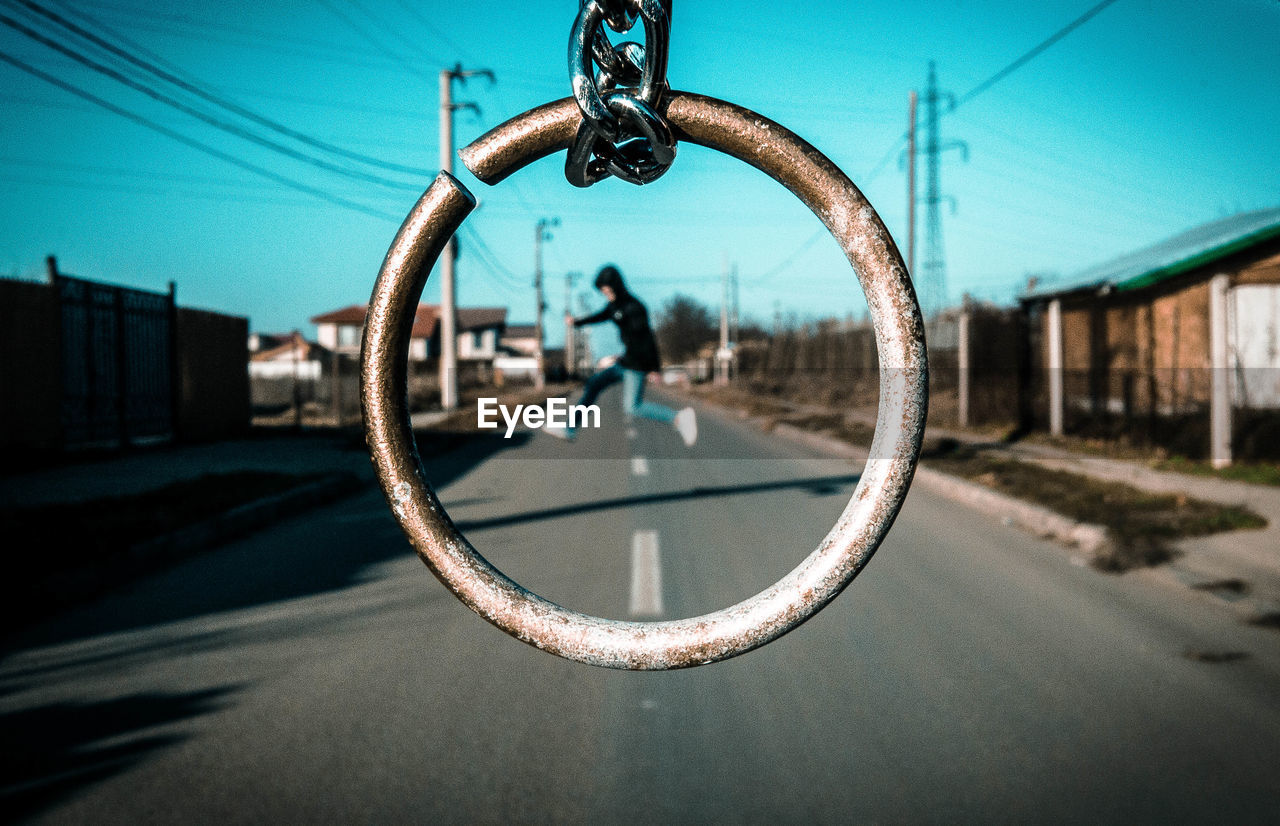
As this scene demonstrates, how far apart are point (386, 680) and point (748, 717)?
184 cm

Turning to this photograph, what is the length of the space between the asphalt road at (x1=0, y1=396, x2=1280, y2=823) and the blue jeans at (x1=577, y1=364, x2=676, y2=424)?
682 millimetres

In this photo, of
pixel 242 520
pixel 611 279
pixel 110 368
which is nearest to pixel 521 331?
pixel 611 279

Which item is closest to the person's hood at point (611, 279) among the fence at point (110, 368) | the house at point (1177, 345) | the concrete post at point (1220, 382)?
the house at point (1177, 345)

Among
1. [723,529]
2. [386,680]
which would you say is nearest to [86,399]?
[723,529]

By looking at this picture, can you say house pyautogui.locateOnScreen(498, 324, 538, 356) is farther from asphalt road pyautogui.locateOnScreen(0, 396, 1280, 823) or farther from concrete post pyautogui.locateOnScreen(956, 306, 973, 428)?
concrete post pyautogui.locateOnScreen(956, 306, 973, 428)

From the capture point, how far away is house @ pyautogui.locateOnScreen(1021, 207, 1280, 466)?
11.7 m

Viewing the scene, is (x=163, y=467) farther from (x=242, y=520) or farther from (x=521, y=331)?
(x=521, y=331)

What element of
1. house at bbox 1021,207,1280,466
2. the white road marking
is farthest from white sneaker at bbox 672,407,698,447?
house at bbox 1021,207,1280,466

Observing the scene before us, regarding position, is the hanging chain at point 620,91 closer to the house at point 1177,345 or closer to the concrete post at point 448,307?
the concrete post at point 448,307

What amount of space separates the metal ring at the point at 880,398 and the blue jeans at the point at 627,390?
0.12 meters

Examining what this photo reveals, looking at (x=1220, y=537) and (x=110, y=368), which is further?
(x=110, y=368)

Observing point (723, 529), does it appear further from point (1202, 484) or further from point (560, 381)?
point (560, 381)

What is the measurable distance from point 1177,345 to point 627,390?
16.5 meters

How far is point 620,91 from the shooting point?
45cm
